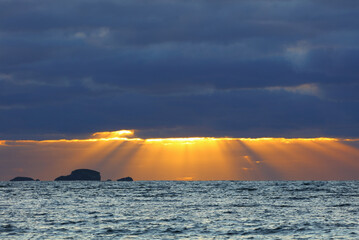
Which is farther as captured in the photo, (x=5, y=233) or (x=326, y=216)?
(x=326, y=216)

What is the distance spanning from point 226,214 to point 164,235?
20837 mm

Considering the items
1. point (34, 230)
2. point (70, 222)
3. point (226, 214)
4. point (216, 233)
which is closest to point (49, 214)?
point (70, 222)

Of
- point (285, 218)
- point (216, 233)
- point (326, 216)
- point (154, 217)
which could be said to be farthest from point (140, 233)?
point (326, 216)

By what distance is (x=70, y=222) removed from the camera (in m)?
54.6

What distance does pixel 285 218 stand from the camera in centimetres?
5809

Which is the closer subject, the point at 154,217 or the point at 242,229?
the point at 242,229

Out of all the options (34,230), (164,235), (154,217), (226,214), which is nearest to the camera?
(164,235)

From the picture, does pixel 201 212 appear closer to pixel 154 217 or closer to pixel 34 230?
pixel 154 217

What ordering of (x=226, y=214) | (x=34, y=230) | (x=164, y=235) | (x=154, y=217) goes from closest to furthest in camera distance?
1. (x=164, y=235)
2. (x=34, y=230)
3. (x=154, y=217)
4. (x=226, y=214)

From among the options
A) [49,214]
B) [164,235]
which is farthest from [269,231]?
[49,214]

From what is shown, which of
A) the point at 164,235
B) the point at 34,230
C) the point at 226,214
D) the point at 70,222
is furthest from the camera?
the point at 226,214

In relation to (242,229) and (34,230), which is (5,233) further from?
(242,229)

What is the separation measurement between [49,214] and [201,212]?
740 inches

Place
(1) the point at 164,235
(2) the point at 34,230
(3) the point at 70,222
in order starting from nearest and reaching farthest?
(1) the point at 164,235 → (2) the point at 34,230 → (3) the point at 70,222
